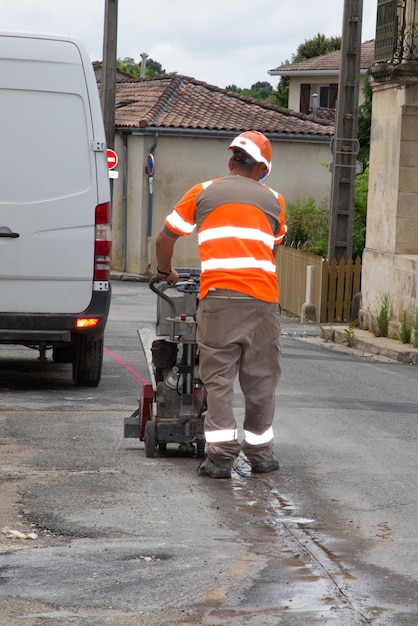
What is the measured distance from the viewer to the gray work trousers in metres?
6.65

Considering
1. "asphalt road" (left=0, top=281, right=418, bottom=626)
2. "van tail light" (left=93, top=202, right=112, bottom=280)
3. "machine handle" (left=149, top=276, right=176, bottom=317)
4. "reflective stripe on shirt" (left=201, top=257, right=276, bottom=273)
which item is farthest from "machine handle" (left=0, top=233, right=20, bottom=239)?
"reflective stripe on shirt" (left=201, top=257, right=276, bottom=273)

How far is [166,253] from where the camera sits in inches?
269

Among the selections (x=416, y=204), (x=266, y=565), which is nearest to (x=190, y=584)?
(x=266, y=565)

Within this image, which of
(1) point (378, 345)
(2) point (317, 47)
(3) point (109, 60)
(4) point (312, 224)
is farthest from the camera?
(2) point (317, 47)

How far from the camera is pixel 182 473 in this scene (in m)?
6.79

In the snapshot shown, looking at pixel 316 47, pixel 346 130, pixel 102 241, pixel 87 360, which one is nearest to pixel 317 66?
pixel 316 47

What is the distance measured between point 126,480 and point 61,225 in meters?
3.51

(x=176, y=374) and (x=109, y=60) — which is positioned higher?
(x=109, y=60)

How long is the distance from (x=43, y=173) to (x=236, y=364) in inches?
135

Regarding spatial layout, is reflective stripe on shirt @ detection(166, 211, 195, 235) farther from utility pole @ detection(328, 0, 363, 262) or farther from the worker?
utility pole @ detection(328, 0, 363, 262)

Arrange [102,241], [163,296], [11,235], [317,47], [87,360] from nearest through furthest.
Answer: [163,296], [11,235], [102,241], [87,360], [317,47]

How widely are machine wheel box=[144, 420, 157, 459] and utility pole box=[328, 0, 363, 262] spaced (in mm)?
14605

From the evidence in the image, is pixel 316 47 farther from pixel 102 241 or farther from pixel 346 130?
pixel 102 241

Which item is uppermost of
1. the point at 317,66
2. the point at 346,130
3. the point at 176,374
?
the point at 317,66
